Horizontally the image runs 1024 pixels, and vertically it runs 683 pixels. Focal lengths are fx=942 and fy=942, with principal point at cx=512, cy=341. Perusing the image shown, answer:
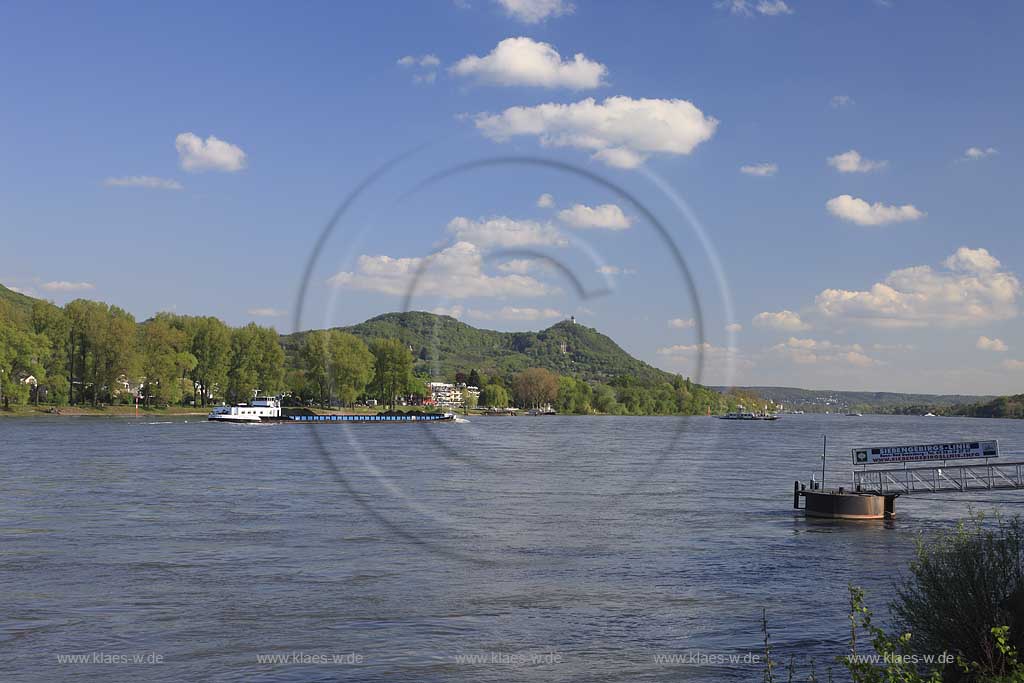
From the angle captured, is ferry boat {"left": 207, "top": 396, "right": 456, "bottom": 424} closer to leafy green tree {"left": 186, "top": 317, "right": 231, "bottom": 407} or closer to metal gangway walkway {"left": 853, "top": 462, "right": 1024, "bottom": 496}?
leafy green tree {"left": 186, "top": 317, "right": 231, "bottom": 407}

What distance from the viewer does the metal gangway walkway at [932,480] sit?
55000mm

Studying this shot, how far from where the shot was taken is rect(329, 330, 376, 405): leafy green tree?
144 meters

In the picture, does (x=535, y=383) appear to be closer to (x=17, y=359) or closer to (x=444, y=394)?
(x=444, y=394)

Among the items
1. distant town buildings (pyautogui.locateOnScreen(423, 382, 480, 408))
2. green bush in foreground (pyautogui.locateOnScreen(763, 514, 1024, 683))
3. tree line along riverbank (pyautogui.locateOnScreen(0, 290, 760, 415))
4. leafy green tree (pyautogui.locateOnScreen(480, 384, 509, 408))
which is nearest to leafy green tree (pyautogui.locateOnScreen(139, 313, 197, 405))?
tree line along riverbank (pyautogui.locateOnScreen(0, 290, 760, 415))

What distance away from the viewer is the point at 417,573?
36281mm

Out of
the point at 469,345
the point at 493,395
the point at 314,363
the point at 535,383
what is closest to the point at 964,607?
the point at 469,345

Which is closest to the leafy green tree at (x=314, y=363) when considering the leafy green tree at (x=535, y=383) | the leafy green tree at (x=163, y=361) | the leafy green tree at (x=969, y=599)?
the leafy green tree at (x=163, y=361)

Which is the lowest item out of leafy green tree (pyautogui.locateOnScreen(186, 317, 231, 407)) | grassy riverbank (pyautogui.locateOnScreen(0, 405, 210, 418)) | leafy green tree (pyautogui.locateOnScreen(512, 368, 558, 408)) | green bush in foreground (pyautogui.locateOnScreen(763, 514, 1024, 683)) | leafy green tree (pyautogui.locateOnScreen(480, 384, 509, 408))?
grassy riverbank (pyautogui.locateOnScreen(0, 405, 210, 418))

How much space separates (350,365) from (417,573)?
112 metres

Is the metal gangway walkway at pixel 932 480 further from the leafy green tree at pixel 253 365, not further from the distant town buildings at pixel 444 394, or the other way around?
the leafy green tree at pixel 253 365

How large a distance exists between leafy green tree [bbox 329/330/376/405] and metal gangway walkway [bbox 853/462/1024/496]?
87.5m

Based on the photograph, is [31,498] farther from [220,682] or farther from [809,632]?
[809,632]

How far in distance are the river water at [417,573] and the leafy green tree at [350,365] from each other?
7157 cm

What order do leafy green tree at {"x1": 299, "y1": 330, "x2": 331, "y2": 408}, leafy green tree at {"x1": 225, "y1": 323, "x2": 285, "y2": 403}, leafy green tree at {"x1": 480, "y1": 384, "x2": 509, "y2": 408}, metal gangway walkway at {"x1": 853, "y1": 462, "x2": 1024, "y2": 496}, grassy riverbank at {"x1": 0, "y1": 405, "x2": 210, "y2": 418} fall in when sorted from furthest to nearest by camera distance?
leafy green tree at {"x1": 225, "y1": 323, "x2": 285, "y2": 403} < leafy green tree at {"x1": 480, "y1": 384, "x2": 509, "y2": 408} < grassy riverbank at {"x1": 0, "y1": 405, "x2": 210, "y2": 418} < leafy green tree at {"x1": 299, "y1": 330, "x2": 331, "y2": 408} < metal gangway walkway at {"x1": 853, "y1": 462, "x2": 1024, "y2": 496}
